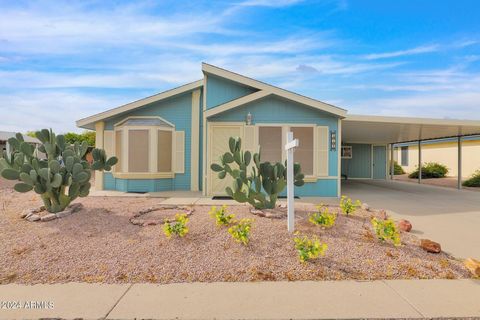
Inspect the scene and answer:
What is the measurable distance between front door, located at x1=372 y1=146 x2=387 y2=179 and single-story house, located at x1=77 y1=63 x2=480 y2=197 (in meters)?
7.83

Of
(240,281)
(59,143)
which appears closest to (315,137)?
(240,281)

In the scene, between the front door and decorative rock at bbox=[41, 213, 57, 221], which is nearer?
decorative rock at bbox=[41, 213, 57, 221]

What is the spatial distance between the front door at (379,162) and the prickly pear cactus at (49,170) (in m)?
17.4

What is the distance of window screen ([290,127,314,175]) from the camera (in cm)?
884

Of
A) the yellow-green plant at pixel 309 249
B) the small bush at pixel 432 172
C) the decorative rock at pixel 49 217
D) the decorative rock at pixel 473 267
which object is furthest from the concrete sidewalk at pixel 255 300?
the small bush at pixel 432 172

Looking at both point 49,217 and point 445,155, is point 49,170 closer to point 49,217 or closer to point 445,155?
point 49,217

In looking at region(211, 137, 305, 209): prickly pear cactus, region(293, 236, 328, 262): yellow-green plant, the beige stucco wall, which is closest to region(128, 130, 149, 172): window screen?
region(211, 137, 305, 209): prickly pear cactus

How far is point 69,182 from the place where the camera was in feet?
16.5

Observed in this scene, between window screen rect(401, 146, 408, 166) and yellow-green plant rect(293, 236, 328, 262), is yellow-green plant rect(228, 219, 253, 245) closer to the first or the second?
yellow-green plant rect(293, 236, 328, 262)

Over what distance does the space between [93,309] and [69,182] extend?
325cm

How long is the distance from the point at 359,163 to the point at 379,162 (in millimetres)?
1442

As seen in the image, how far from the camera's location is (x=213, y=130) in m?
9.02

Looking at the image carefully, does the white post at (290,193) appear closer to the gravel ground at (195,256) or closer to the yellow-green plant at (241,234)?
the gravel ground at (195,256)

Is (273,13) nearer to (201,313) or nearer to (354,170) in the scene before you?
(201,313)
